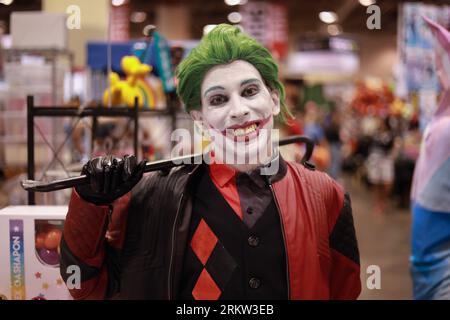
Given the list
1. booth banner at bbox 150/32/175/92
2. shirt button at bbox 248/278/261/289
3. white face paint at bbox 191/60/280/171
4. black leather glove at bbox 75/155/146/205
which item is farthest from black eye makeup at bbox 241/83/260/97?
booth banner at bbox 150/32/175/92

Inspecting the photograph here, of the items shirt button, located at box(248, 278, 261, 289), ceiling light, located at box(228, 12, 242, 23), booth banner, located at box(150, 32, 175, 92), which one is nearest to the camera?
shirt button, located at box(248, 278, 261, 289)

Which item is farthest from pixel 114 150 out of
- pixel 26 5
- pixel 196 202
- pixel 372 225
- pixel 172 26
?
pixel 172 26

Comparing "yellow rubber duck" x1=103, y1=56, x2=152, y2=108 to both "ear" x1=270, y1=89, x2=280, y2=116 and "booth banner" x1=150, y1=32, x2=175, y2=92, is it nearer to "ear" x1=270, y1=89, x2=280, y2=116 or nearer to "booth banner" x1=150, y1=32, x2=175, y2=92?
"booth banner" x1=150, y1=32, x2=175, y2=92

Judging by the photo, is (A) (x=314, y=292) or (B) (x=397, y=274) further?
(B) (x=397, y=274)

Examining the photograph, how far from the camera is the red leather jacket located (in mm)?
1332

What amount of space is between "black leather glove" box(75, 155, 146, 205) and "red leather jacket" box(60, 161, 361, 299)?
41 mm

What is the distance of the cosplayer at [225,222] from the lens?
52.6 inches

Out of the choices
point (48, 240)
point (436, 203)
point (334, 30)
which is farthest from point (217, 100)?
point (334, 30)

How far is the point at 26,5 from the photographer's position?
2.26 metres

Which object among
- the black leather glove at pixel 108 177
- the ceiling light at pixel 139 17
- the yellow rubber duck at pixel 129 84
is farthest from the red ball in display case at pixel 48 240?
the ceiling light at pixel 139 17

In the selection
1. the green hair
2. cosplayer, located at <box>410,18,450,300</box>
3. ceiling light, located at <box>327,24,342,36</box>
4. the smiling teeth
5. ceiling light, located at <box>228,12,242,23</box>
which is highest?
ceiling light, located at <box>327,24,342,36</box>

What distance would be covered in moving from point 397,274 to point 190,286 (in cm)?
343

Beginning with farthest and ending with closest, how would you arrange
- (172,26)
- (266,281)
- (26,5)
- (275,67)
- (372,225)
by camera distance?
(172,26) < (372,225) < (26,5) < (275,67) < (266,281)
